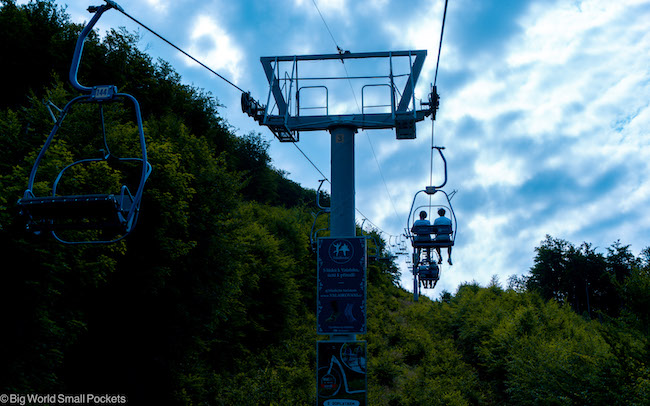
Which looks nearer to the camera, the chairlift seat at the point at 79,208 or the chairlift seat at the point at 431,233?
the chairlift seat at the point at 79,208

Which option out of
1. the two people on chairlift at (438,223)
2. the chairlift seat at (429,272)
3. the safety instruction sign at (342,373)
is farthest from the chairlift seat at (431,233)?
the chairlift seat at (429,272)

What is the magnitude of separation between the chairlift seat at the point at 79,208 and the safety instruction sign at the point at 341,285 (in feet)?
15.1

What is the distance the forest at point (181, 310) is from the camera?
991 cm

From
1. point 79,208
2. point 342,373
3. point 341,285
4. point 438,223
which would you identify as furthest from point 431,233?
point 79,208

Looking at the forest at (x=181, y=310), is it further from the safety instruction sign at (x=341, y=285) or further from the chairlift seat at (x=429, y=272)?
the safety instruction sign at (x=341, y=285)

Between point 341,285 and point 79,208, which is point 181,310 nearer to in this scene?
point 341,285

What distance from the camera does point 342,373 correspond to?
8.35 meters

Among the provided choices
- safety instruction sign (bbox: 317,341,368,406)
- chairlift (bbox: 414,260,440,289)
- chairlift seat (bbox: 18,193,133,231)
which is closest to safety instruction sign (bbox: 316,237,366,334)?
safety instruction sign (bbox: 317,341,368,406)

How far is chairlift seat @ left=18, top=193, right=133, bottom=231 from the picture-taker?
4680mm

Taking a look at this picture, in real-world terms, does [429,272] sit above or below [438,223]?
below

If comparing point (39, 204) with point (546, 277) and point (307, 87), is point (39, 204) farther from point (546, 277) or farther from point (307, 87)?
point (546, 277)

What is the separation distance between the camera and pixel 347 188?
966 cm

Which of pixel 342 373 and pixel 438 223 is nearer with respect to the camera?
pixel 342 373

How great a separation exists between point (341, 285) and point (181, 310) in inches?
346
